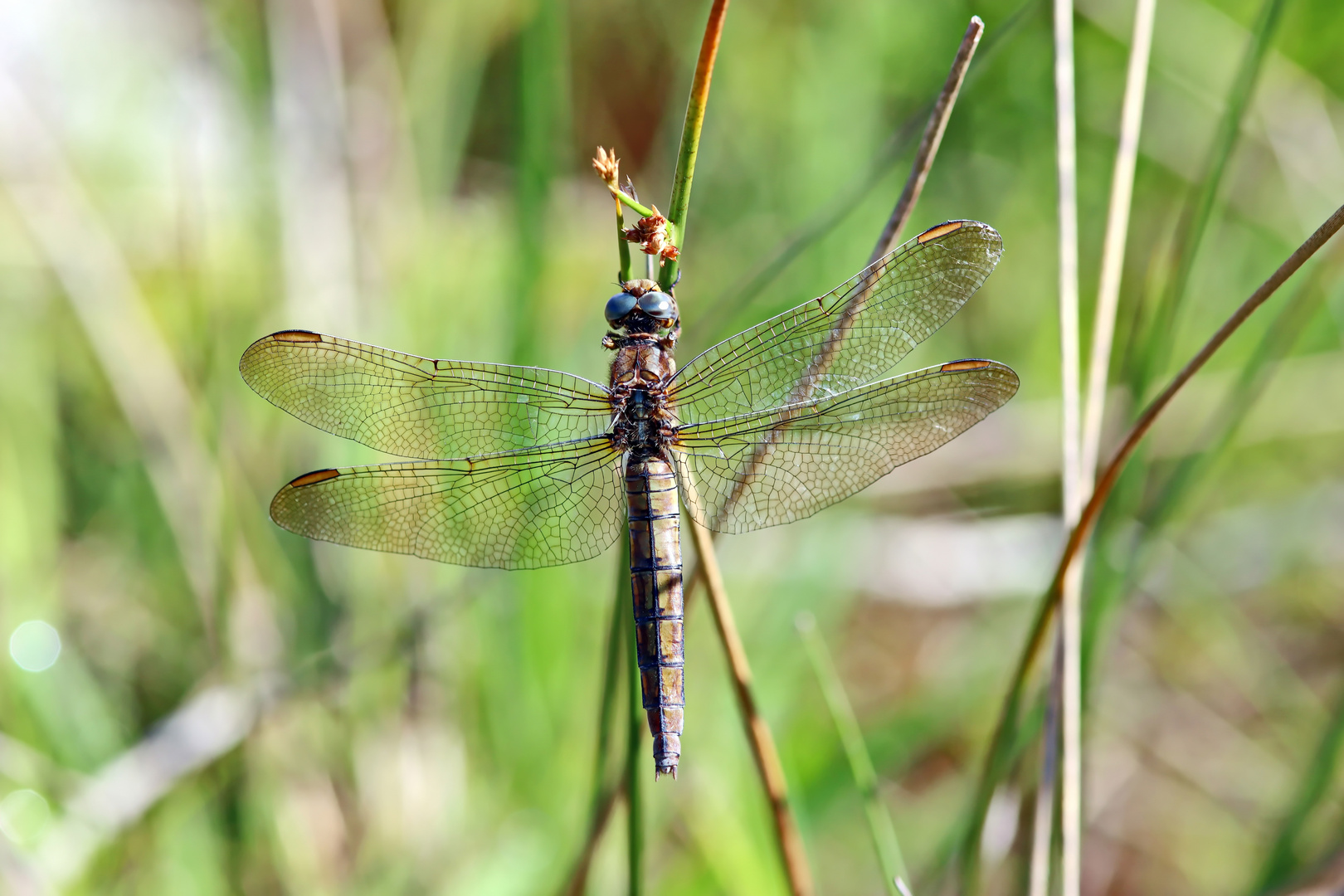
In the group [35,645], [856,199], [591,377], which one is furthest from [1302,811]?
[35,645]

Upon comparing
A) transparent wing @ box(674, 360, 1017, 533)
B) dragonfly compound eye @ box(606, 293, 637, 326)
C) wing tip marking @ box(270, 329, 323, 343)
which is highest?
dragonfly compound eye @ box(606, 293, 637, 326)

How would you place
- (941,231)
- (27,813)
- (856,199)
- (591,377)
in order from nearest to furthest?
(941,231) → (856,199) → (27,813) → (591,377)

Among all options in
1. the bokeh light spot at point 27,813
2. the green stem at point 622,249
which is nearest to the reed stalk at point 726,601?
the green stem at point 622,249

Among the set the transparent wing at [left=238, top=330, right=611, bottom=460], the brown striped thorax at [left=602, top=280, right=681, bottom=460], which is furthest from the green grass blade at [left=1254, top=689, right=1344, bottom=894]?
the transparent wing at [left=238, top=330, right=611, bottom=460]

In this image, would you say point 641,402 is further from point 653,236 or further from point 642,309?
point 653,236

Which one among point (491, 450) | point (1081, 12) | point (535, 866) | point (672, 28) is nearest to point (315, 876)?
point (535, 866)

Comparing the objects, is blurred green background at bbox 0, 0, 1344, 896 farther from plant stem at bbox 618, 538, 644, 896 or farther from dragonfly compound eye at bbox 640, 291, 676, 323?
plant stem at bbox 618, 538, 644, 896

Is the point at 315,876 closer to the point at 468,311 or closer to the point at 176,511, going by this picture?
the point at 176,511
